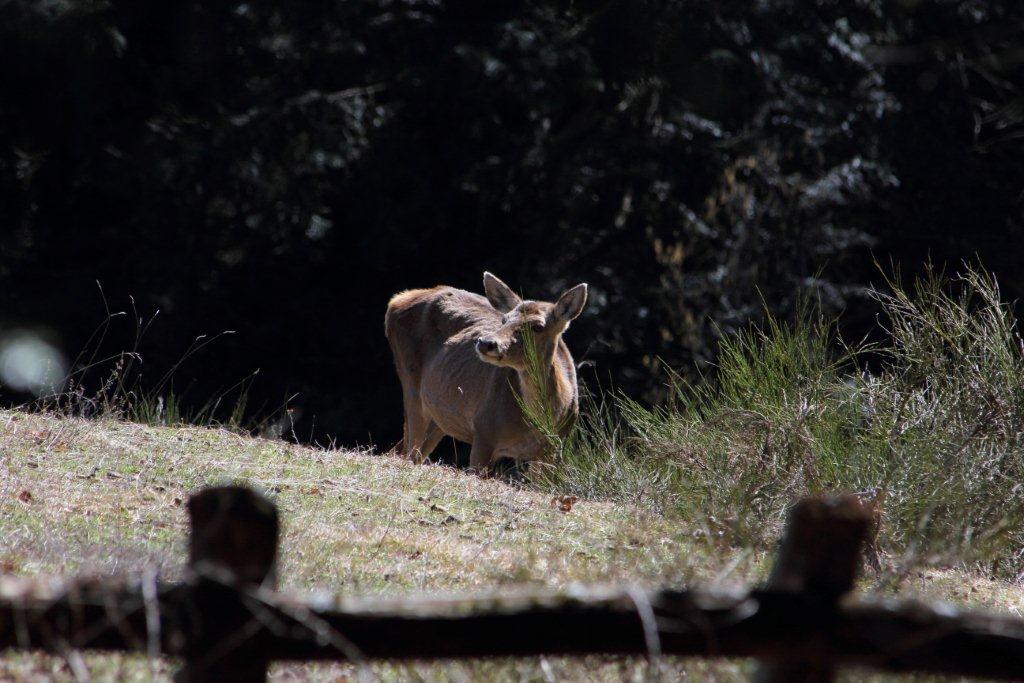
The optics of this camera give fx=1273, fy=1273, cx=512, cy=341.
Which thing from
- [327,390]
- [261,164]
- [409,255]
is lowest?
[327,390]

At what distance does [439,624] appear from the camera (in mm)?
2412

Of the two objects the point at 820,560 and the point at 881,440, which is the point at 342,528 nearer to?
the point at 881,440

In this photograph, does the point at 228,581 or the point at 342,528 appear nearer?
the point at 228,581

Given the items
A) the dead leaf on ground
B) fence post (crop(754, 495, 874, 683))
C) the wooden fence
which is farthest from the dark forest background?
the wooden fence

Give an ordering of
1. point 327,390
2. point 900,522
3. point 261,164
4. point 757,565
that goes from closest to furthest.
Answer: point 757,565 → point 900,522 → point 261,164 → point 327,390

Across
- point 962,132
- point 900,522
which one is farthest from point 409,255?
point 900,522

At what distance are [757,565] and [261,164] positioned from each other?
36.1ft

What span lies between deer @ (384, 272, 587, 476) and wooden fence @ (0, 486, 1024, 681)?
20.4 feet

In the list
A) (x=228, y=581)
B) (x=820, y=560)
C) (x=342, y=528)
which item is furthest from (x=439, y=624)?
(x=342, y=528)

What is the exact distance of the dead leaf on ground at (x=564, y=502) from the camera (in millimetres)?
7254

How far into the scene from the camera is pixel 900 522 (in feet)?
20.5

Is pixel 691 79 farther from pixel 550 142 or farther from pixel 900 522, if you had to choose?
pixel 900 522

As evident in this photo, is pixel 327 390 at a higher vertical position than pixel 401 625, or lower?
lower

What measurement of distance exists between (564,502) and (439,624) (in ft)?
16.4
